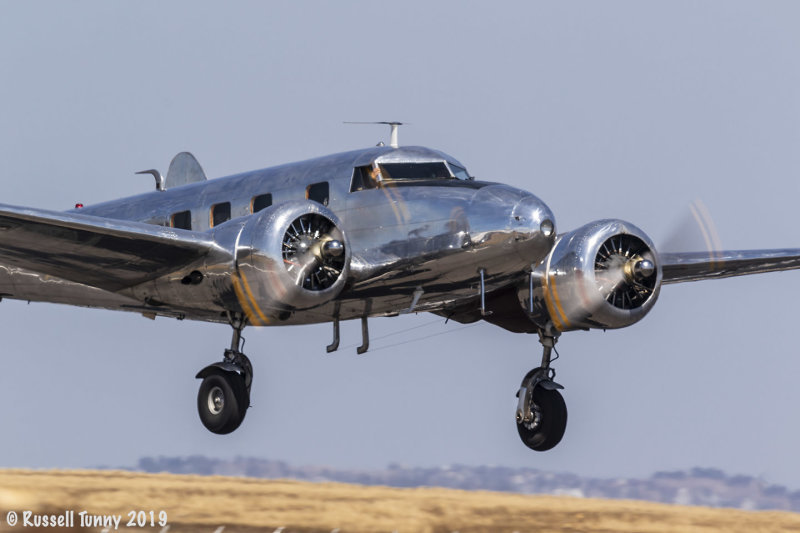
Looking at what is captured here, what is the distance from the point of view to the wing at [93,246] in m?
18.7

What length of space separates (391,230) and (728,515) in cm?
850

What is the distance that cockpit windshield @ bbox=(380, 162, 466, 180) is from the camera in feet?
65.0

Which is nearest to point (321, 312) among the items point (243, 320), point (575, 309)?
point (243, 320)

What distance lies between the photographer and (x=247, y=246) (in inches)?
735

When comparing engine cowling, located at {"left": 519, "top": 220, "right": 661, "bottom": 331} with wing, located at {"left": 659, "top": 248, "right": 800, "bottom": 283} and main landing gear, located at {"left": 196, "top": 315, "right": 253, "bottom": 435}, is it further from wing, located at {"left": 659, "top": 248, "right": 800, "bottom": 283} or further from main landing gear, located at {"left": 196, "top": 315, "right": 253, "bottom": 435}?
main landing gear, located at {"left": 196, "top": 315, "right": 253, "bottom": 435}

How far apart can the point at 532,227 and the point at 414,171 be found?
2.21 meters

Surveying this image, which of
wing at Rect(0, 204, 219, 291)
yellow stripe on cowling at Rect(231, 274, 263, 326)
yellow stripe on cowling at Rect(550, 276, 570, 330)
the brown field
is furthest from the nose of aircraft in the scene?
the brown field

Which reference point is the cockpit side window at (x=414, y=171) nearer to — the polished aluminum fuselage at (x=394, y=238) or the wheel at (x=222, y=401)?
the polished aluminum fuselage at (x=394, y=238)

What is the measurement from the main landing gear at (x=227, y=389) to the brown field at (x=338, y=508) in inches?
153

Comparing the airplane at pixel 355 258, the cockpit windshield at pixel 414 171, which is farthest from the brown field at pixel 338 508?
the cockpit windshield at pixel 414 171

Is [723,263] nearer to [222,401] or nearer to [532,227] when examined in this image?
[532,227]

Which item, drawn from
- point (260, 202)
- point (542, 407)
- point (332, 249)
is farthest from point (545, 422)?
point (260, 202)

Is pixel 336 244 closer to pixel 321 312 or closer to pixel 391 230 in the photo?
pixel 391 230

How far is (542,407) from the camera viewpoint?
70.3ft
